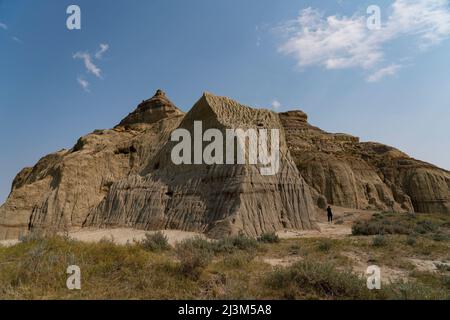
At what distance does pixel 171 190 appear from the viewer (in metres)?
22.8

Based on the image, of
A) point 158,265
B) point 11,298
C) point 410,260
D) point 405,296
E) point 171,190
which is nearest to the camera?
point 11,298

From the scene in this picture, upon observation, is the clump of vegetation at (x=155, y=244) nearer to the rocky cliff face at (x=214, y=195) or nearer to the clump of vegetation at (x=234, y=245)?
the clump of vegetation at (x=234, y=245)

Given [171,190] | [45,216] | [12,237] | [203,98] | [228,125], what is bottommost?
[12,237]

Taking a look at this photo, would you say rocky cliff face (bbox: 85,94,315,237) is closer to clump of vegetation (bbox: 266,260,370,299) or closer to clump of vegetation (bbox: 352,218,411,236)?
clump of vegetation (bbox: 352,218,411,236)

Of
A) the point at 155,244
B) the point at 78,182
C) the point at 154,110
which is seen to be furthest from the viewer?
the point at 154,110

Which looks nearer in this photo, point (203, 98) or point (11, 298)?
point (11, 298)

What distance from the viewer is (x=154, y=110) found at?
44219 mm

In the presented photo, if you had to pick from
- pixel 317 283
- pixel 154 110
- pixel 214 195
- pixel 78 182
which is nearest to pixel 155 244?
pixel 317 283

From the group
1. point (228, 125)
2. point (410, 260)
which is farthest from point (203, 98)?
point (410, 260)

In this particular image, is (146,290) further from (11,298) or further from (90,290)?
(11,298)

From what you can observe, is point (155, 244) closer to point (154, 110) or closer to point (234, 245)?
point (234, 245)

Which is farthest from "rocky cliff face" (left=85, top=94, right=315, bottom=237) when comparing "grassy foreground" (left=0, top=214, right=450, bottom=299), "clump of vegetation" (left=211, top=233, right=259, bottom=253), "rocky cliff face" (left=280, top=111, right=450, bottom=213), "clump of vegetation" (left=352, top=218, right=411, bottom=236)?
"rocky cliff face" (left=280, top=111, right=450, bottom=213)

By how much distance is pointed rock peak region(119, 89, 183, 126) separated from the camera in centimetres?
4366

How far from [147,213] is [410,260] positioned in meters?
16.5
